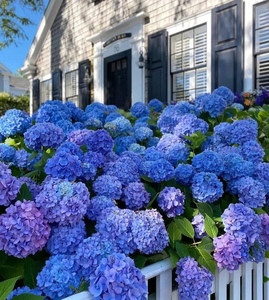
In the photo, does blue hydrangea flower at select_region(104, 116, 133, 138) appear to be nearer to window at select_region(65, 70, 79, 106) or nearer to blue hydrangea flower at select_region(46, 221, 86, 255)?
blue hydrangea flower at select_region(46, 221, 86, 255)

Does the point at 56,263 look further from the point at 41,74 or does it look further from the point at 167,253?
the point at 41,74

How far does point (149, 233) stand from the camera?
1.03 metres

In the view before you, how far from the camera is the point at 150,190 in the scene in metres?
1.31

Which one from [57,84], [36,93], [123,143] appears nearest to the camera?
[123,143]

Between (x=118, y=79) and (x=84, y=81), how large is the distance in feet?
3.94

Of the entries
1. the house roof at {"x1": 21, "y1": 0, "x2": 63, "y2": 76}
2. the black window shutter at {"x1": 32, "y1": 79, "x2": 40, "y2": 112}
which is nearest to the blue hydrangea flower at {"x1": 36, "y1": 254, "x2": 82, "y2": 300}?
the house roof at {"x1": 21, "y1": 0, "x2": 63, "y2": 76}

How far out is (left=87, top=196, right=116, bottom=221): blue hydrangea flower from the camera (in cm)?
110

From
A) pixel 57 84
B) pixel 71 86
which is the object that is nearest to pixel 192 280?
pixel 71 86

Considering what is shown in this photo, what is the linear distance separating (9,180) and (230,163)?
90 centimetres

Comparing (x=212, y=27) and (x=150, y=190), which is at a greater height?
(x=212, y=27)

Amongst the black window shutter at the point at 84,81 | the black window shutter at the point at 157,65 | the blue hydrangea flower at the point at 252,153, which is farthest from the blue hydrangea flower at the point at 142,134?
the black window shutter at the point at 84,81

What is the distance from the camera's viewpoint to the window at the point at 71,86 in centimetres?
923

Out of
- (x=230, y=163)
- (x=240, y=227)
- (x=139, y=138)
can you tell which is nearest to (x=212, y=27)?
(x=139, y=138)

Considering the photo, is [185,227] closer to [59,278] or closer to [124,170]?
[124,170]
